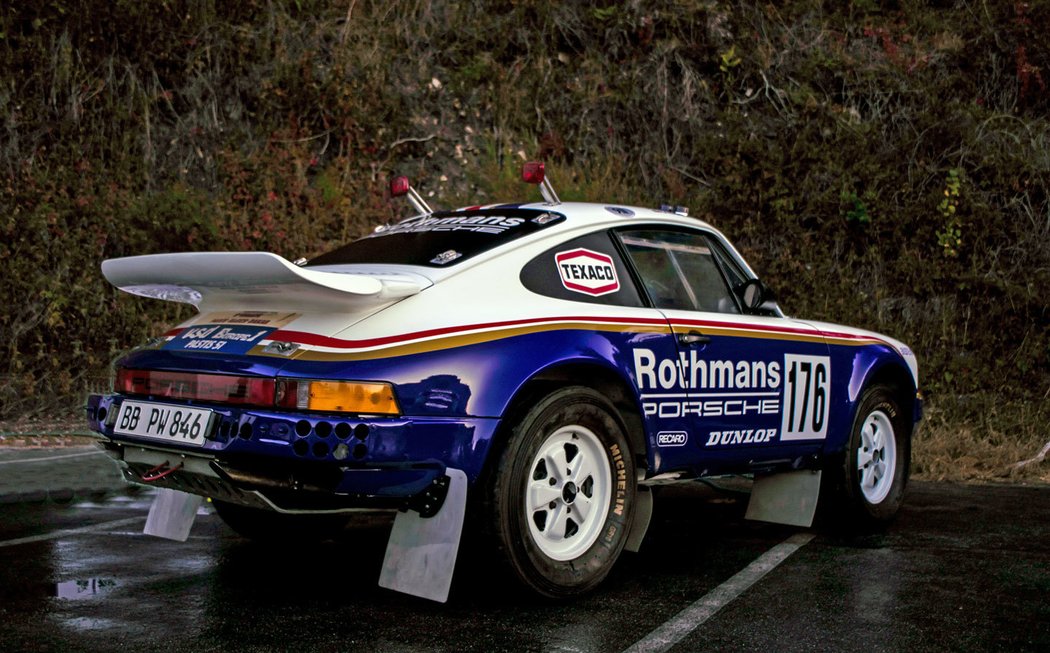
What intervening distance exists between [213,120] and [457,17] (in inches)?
137

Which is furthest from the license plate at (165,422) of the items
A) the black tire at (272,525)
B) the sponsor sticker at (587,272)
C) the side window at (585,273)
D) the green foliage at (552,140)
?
the green foliage at (552,140)

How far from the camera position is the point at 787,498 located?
598cm

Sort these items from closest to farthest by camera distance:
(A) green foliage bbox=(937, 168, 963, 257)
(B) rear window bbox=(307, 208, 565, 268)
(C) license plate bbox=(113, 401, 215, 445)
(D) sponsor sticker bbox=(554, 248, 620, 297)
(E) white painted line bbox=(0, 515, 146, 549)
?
(C) license plate bbox=(113, 401, 215, 445), (B) rear window bbox=(307, 208, 565, 268), (D) sponsor sticker bbox=(554, 248, 620, 297), (E) white painted line bbox=(0, 515, 146, 549), (A) green foliage bbox=(937, 168, 963, 257)

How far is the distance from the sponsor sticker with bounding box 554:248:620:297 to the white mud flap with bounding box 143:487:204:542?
1.86 metres

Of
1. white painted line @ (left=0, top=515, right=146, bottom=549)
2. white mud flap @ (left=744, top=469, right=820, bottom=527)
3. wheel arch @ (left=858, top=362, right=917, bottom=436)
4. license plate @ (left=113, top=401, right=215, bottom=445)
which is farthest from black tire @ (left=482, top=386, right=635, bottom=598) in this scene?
white painted line @ (left=0, top=515, right=146, bottom=549)

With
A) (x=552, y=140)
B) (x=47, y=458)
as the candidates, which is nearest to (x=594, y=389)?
(x=47, y=458)

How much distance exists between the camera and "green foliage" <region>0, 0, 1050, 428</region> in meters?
11.1

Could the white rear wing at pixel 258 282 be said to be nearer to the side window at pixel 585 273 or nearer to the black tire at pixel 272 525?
the side window at pixel 585 273

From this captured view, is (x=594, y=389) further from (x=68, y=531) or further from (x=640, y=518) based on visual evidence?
(x=68, y=531)

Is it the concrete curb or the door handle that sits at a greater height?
the door handle

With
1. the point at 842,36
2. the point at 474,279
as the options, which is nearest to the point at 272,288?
the point at 474,279

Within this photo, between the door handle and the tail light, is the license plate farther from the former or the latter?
the door handle

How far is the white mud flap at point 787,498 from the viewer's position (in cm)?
589

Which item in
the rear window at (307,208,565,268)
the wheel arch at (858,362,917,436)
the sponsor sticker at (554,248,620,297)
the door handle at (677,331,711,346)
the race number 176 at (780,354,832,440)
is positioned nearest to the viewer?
the rear window at (307,208,565,268)
